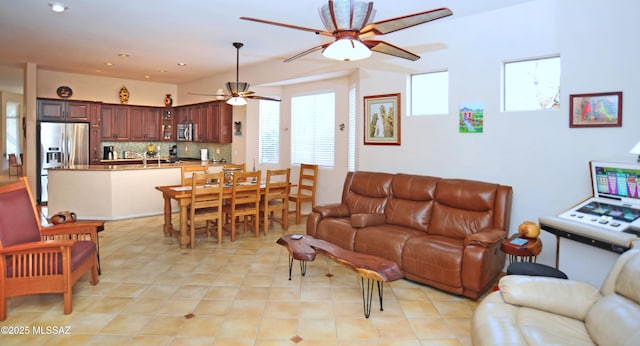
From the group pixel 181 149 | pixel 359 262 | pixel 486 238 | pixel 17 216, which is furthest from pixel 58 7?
pixel 181 149

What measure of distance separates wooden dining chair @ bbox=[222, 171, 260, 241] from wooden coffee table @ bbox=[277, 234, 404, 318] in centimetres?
146

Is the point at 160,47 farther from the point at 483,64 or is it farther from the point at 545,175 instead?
the point at 545,175

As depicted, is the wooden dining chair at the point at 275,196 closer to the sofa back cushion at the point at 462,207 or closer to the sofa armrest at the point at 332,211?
the sofa armrest at the point at 332,211

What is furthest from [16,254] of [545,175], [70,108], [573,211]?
[70,108]

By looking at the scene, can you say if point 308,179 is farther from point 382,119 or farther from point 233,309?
point 233,309

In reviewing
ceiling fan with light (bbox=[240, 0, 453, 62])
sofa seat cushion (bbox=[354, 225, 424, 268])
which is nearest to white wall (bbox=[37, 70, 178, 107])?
sofa seat cushion (bbox=[354, 225, 424, 268])

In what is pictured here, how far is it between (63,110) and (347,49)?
25.4ft

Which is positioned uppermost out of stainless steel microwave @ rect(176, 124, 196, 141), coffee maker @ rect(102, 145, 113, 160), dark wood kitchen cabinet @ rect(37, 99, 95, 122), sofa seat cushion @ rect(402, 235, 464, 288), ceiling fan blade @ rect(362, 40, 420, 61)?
dark wood kitchen cabinet @ rect(37, 99, 95, 122)

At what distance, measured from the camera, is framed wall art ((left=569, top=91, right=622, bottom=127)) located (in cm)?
322

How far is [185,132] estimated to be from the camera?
8.91 metres

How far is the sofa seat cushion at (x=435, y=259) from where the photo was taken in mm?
3250

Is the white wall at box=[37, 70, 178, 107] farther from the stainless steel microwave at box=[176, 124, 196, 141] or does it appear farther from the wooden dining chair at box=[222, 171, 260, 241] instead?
the wooden dining chair at box=[222, 171, 260, 241]

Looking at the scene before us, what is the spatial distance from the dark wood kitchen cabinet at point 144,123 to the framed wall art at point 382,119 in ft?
20.6

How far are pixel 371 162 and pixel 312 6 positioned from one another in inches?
86.3
